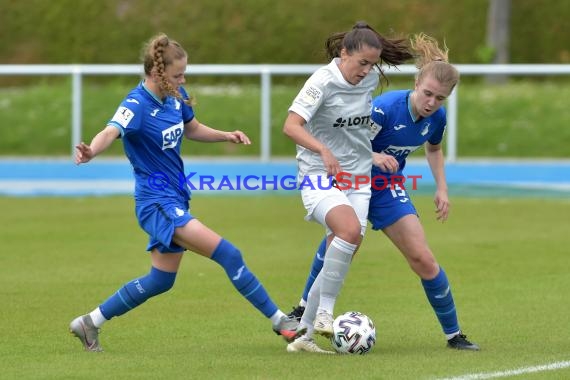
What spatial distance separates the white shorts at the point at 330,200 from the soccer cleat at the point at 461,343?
812mm

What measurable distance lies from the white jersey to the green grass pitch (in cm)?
108

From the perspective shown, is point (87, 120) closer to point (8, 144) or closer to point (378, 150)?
point (8, 144)

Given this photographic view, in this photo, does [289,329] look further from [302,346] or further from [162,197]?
[162,197]

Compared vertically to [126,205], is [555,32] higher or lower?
higher

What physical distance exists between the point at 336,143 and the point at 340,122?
0.14m

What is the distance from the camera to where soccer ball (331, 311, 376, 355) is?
7.22 metres

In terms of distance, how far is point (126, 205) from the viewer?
16578 mm

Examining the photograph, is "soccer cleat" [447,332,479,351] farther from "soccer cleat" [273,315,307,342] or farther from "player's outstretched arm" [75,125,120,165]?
"player's outstretched arm" [75,125,120,165]

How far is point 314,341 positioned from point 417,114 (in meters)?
1.46

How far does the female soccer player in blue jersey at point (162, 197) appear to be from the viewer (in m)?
7.12

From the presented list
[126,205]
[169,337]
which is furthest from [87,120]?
[169,337]

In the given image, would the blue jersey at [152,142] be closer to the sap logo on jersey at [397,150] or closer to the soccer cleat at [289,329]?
the soccer cleat at [289,329]

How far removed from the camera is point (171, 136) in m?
7.32

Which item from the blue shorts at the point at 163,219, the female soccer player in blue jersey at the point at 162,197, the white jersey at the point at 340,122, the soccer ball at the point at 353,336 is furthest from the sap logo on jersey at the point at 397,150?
the blue shorts at the point at 163,219
